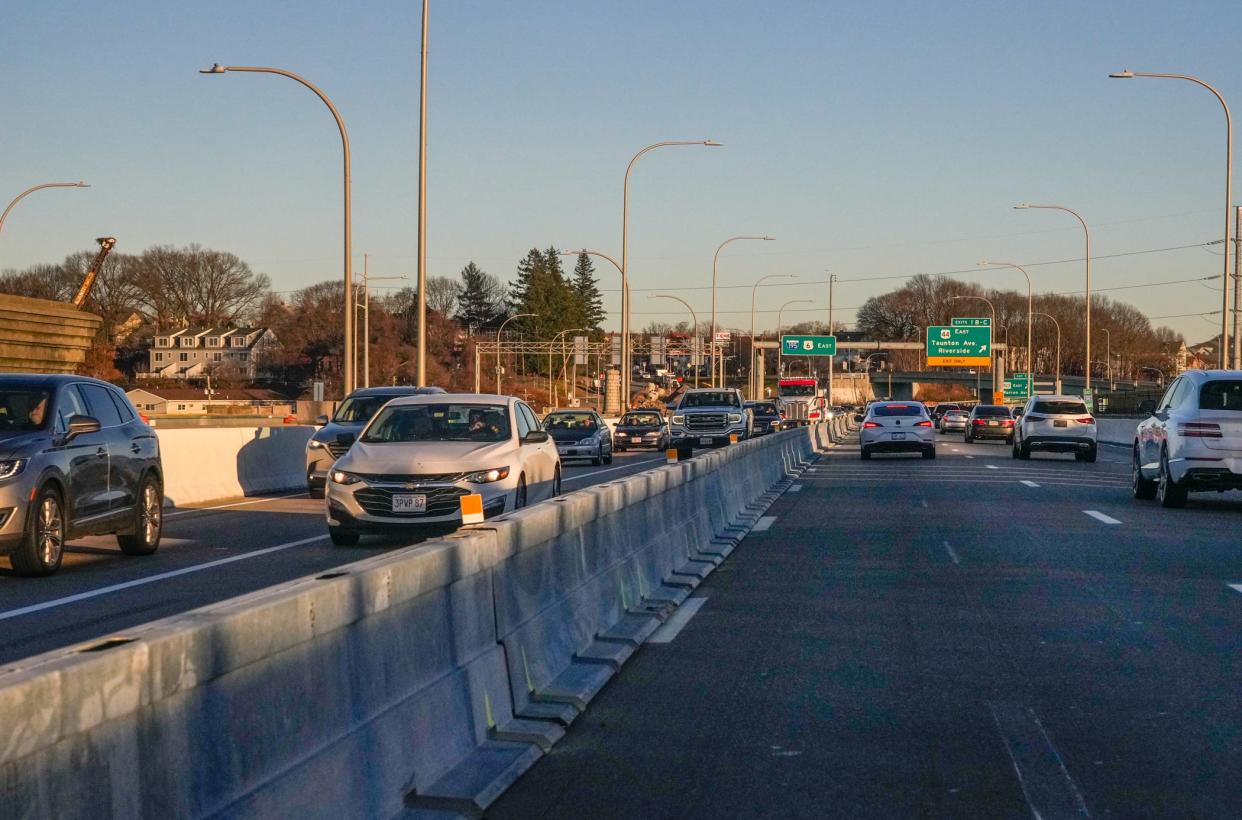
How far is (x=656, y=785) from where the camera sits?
19.8ft

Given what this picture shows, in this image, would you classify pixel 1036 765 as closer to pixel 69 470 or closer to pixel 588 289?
pixel 69 470

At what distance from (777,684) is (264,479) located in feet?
62.6

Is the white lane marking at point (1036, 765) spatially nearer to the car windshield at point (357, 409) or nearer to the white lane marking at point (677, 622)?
the white lane marking at point (677, 622)

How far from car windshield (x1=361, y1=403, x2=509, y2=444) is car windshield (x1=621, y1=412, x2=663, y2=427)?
32.3 m

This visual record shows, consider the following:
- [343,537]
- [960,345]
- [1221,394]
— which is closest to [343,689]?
[343,537]

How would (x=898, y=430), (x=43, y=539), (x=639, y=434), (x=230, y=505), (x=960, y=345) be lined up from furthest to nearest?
(x=960, y=345) → (x=639, y=434) → (x=898, y=430) → (x=230, y=505) → (x=43, y=539)

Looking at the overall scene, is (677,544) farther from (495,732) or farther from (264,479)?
(264,479)

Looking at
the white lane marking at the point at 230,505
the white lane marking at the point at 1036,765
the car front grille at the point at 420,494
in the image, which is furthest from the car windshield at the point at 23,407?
the white lane marking at the point at 1036,765

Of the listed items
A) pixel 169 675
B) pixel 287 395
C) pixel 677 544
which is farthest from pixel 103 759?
pixel 287 395

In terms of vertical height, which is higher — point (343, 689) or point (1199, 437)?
point (1199, 437)

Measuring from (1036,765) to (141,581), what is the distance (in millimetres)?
8356

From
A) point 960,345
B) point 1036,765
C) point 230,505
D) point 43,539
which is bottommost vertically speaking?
point 230,505

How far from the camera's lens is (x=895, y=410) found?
129ft

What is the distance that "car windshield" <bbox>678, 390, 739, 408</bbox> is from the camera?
1864 inches
